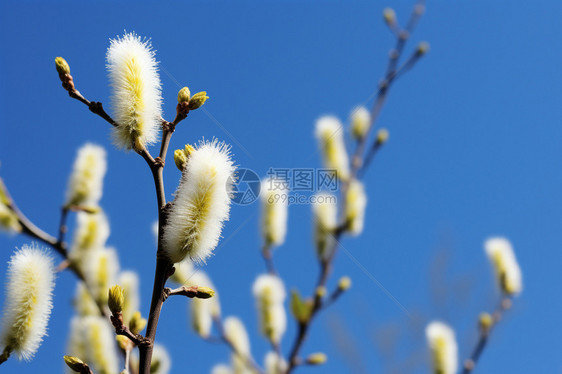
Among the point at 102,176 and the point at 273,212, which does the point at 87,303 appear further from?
the point at 273,212

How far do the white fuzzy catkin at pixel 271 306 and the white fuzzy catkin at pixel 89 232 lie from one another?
2.43ft

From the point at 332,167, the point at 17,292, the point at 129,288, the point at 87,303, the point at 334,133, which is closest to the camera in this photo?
the point at 17,292

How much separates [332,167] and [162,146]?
1596 mm

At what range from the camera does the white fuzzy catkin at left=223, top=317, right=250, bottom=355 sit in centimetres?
261

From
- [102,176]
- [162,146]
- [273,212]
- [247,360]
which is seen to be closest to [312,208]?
[273,212]

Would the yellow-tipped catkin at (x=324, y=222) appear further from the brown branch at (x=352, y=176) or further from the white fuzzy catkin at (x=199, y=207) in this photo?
the white fuzzy catkin at (x=199, y=207)

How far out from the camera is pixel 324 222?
2334 millimetres

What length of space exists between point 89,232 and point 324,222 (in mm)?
1049

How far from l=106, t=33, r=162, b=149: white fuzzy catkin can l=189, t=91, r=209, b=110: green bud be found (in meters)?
0.06

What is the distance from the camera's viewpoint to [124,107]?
0.91 metres

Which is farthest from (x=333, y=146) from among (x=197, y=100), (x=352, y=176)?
(x=197, y=100)

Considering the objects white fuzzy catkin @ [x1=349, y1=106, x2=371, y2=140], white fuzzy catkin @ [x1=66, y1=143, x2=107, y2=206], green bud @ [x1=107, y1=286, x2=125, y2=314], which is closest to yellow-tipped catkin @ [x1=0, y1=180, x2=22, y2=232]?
white fuzzy catkin @ [x1=66, y1=143, x2=107, y2=206]

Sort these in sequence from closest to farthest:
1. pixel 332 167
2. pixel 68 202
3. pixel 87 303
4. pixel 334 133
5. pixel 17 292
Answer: pixel 17 292, pixel 68 202, pixel 87 303, pixel 332 167, pixel 334 133

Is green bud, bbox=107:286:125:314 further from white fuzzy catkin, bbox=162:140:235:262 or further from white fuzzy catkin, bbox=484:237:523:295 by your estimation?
white fuzzy catkin, bbox=484:237:523:295
